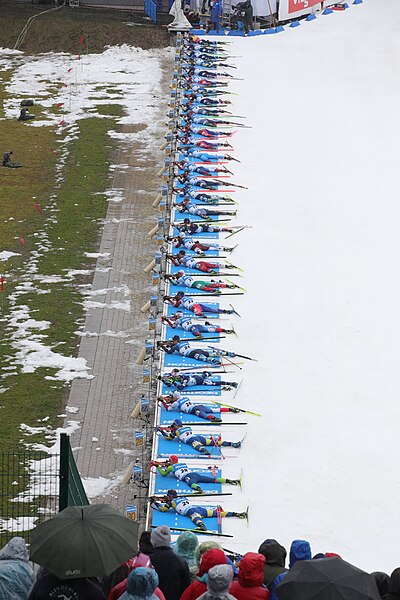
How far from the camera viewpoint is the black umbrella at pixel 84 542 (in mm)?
8984

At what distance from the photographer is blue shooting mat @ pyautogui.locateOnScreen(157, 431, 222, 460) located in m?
15.8

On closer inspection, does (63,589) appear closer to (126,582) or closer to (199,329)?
(126,582)

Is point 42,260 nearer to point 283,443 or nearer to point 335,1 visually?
point 283,443

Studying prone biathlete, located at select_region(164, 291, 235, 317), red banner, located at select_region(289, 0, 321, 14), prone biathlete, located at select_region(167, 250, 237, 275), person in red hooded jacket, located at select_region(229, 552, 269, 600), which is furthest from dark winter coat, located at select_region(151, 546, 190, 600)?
red banner, located at select_region(289, 0, 321, 14)

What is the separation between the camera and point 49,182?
99.8 feet

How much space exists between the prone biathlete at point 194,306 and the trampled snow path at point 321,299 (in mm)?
393

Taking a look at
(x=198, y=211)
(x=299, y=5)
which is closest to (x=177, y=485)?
(x=198, y=211)

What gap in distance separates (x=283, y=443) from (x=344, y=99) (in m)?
18.3

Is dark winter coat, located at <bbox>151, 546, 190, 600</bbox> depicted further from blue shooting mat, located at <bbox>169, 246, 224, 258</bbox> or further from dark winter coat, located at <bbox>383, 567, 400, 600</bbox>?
blue shooting mat, located at <bbox>169, 246, 224, 258</bbox>

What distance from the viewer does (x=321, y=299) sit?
20.7 meters

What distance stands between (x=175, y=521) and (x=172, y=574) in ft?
13.7

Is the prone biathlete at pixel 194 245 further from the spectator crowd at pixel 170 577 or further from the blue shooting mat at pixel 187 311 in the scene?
the spectator crowd at pixel 170 577

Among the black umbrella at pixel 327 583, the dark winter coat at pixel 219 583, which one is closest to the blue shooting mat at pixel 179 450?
the dark winter coat at pixel 219 583

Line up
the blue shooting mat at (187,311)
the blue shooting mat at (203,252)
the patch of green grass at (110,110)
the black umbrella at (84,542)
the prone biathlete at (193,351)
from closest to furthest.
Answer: the black umbrella at (84,542)
the prone biathlete at (193,351)
the blue shooting mat at (187,311)
the blue shooting mat at (203,252)
the patch of green grass at (110,110)
